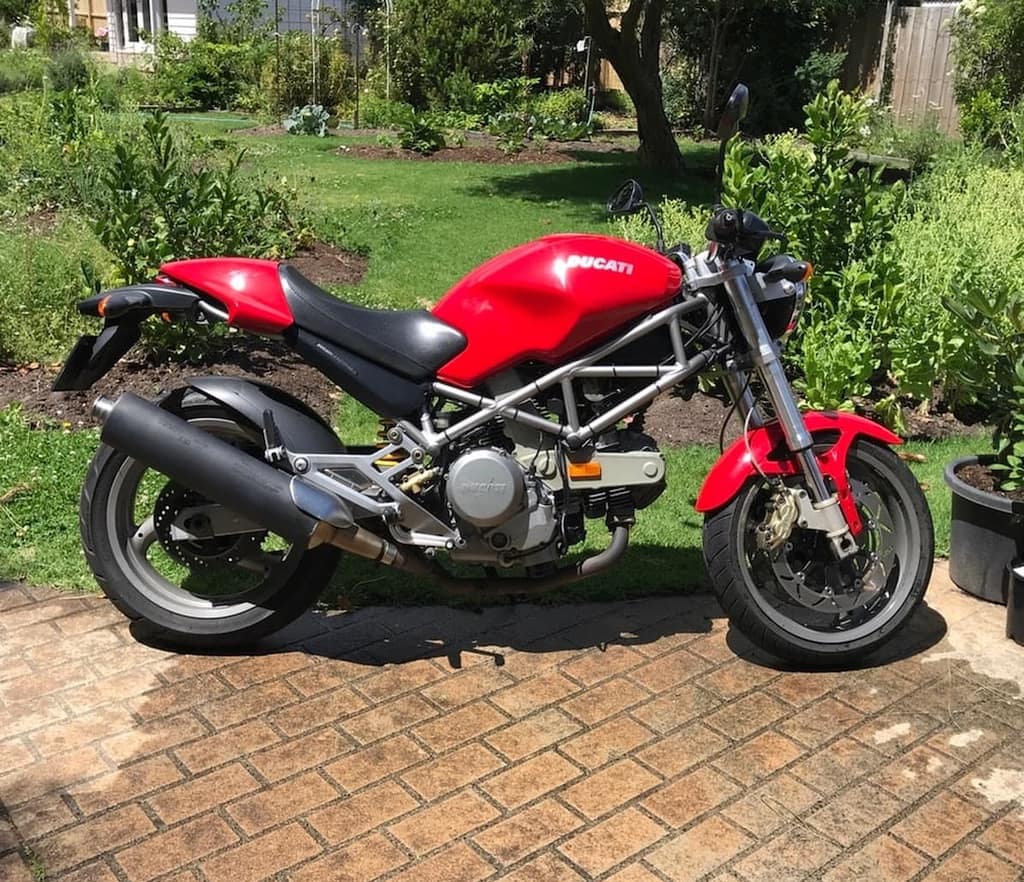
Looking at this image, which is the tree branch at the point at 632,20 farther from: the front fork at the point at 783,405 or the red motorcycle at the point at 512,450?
the front fork at the point at 783,405

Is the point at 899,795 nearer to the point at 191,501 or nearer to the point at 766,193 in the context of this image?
the point at 191,501

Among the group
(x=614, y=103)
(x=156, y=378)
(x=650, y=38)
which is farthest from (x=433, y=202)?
(x=614, y=103)

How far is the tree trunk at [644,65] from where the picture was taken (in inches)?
575

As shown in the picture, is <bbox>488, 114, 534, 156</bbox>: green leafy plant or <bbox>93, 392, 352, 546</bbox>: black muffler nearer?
<bbox>93, 392, 352, 546</bbox>: black muffler

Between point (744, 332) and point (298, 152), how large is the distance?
13545 millimetres

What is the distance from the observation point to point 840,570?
13.2 feet

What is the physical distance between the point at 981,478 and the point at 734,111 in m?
2.03

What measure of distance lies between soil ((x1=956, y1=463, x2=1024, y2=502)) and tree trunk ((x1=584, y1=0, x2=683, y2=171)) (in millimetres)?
10773

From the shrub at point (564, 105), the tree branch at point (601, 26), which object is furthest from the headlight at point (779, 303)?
the shrub at point (564, 105)

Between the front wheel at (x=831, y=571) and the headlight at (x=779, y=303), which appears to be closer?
the headlight at (x=779, y=303)

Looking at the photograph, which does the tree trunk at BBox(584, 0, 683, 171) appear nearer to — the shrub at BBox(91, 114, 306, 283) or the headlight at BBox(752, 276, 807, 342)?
the shrub at BBox(91, 114, 306, 283)

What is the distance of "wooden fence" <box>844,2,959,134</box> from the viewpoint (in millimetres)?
17312

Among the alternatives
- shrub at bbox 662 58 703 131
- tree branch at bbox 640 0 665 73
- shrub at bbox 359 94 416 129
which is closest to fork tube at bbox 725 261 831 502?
tree branch at bbox 640 0 665 73

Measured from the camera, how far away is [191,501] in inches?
160
